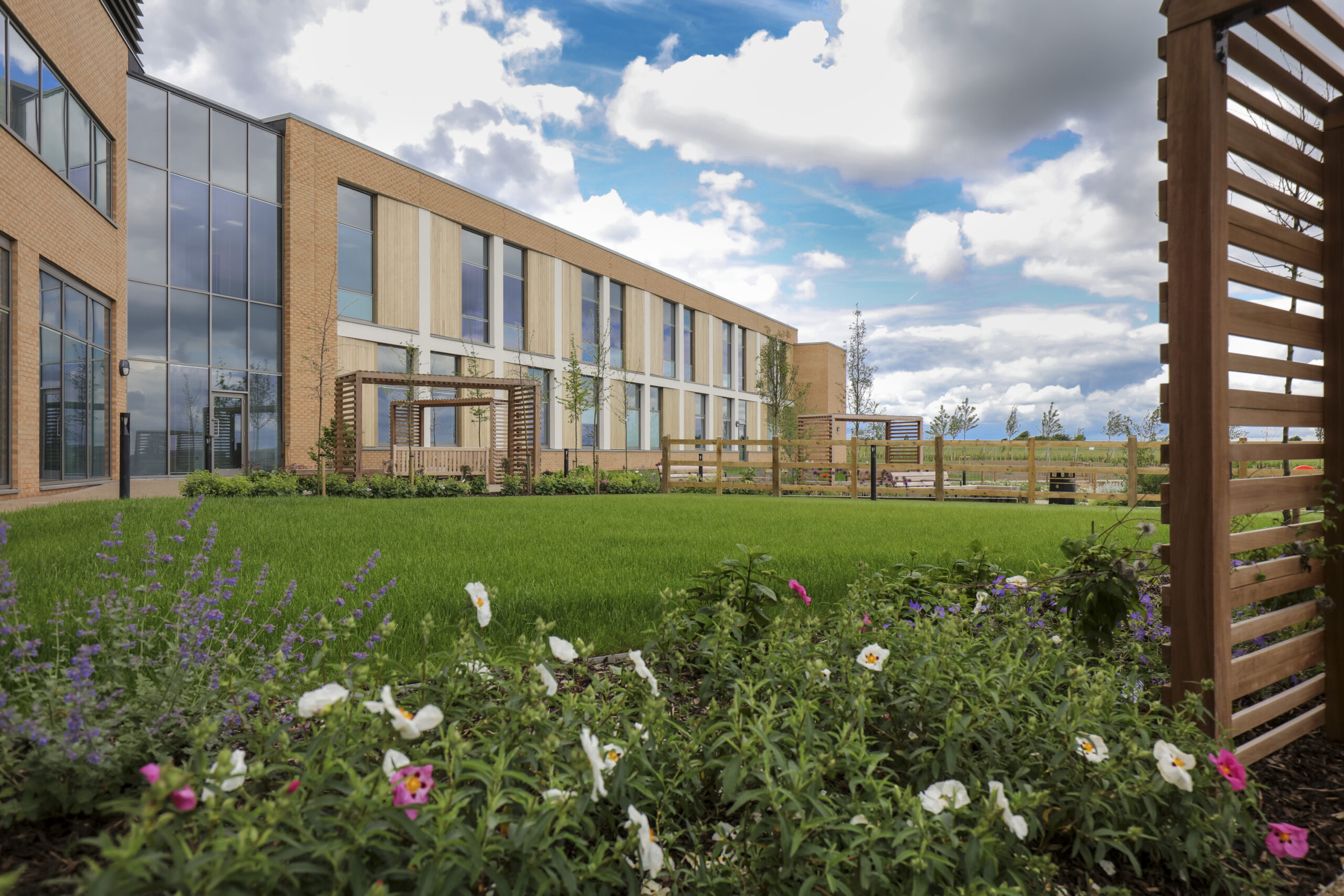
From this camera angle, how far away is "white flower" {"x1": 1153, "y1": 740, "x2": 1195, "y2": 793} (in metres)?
1.73

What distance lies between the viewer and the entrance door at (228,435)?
695 inches

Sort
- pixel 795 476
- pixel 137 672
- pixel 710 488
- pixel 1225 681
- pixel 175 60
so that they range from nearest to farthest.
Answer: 1. pixel 137 672
2. pixel 1225 681
3. pixel 175 60
4. pixel 710 488
5. pixel 795 476

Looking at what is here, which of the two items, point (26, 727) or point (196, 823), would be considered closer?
point (196, 823)

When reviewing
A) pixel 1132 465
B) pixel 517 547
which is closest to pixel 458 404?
pixel 517 547

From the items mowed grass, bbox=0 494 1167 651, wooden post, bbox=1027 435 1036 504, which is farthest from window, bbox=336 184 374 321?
wooden post, bbox=1027 435 1036 504

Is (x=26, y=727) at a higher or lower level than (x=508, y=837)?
higher

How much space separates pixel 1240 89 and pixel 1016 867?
242cm

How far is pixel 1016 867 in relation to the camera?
5.41ft

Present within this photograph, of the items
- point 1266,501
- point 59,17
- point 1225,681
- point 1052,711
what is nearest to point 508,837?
point 1052,711

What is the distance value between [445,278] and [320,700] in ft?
79.7

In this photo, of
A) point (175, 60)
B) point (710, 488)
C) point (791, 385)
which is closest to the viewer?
point (175, 60)

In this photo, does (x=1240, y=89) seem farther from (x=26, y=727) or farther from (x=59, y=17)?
(x=59, y=17)

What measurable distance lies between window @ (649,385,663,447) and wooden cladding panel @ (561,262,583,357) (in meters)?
5.91

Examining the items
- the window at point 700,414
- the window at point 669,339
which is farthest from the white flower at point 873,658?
the window at point 700,414
